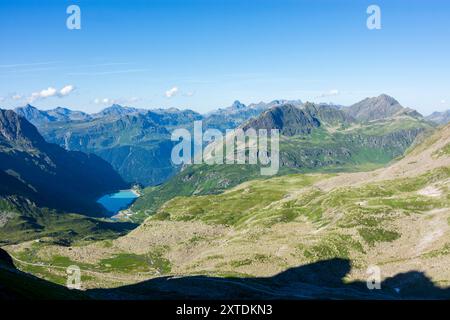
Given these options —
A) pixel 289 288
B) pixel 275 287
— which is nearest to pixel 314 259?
pixel 289 288

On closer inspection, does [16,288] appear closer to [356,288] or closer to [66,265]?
[356,288]

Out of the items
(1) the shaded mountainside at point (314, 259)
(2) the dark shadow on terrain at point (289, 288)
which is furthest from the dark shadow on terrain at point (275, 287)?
(1) the shaded mountainside at point (314, 259)

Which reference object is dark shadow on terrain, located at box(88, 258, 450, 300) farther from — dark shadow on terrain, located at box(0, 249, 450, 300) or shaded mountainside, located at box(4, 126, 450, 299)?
shaded mountainside, located at box(4, 126, 450, 299)

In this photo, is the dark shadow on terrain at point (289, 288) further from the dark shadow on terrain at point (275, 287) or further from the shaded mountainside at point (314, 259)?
the shaded mountainside at point (314, 259)

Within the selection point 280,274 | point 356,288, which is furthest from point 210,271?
point 356,288

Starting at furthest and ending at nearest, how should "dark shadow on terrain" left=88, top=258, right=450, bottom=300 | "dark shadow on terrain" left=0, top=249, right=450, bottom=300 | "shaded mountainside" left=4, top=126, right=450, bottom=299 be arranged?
"shaded mountainside" left=4, top=126, right=450, bottom=299, "dark shadow on terrain" left=88, top=258, right=450, bottom=300, "dark shadow on terrain" left=0, top=249, right=450, bottom=300

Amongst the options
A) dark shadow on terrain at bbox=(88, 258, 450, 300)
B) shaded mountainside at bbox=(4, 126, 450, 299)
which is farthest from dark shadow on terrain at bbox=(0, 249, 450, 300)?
shaded mountainside at bbox=(4, 126, 450, 299)

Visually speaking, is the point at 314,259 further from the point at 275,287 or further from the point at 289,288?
the point at 275,287
